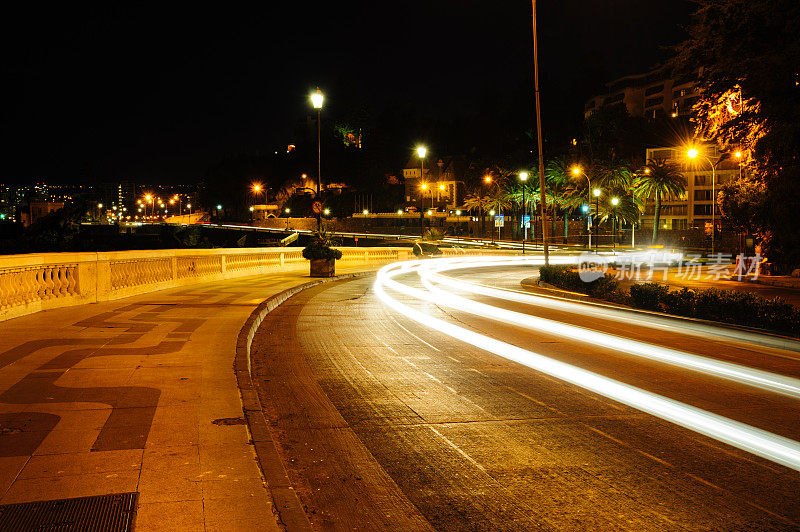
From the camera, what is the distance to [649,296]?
691 inches

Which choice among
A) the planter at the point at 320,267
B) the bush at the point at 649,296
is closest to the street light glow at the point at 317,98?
the planter at the point at 320,267

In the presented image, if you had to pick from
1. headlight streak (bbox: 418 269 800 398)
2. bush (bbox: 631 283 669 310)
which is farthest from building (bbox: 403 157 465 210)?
headlight streak (bbox: 418 269 800 398)

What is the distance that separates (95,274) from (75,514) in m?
12.7

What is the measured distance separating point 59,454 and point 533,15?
26.3 meters

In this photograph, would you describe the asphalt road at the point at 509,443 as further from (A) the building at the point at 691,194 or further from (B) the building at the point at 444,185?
(B) the building at the point at 444,185

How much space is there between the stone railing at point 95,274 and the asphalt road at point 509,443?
561 centimetres

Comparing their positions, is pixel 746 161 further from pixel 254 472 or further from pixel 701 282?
pixel 254 472

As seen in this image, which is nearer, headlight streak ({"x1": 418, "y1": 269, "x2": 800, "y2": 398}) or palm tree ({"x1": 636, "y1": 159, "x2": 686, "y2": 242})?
headlight streak ({"x1": 418, "y1": 269, "x2": 800, "y2": 398})

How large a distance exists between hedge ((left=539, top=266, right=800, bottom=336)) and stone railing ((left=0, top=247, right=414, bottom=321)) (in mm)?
14074

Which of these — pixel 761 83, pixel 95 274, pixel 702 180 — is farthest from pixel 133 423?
pixel 702 180

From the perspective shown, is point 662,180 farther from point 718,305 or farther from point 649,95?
point 718,305

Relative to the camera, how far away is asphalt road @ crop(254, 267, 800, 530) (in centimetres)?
454

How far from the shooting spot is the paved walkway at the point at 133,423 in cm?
444

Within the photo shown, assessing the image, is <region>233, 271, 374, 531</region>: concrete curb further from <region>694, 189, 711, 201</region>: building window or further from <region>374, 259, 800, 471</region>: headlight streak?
<region>694, 189, 711, 201</region>: building window
